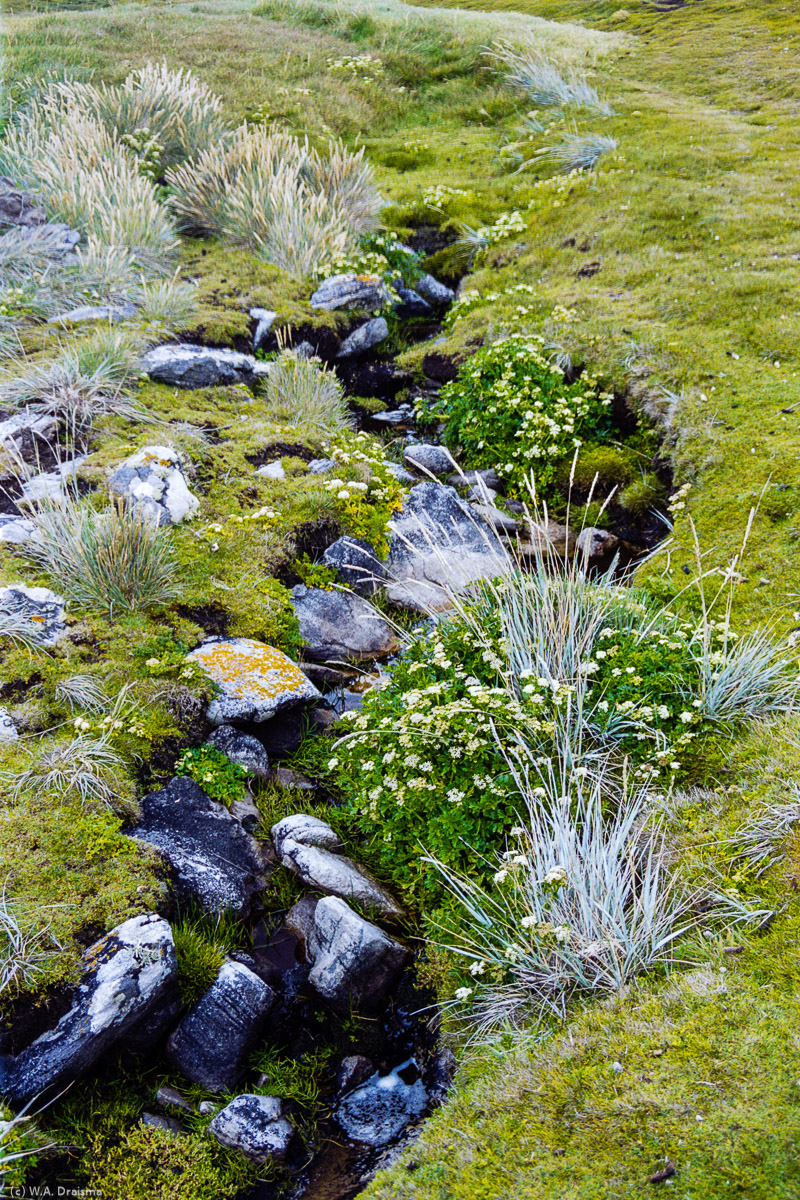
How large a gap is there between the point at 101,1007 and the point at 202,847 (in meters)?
0.94

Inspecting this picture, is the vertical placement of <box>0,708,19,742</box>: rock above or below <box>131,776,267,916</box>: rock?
above

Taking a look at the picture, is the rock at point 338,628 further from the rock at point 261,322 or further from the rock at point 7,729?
the rock at point 261,322

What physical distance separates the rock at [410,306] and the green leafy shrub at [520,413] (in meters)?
2.72

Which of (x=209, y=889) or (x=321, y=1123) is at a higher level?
(x=209, y=889)

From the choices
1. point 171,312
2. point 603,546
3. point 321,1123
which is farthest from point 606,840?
point 171,312

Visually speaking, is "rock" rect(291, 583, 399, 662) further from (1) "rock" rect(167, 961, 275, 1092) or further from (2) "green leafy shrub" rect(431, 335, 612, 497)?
(1) "rock" rect(167, 961, 275, 1092)

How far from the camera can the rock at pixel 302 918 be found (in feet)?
12.1

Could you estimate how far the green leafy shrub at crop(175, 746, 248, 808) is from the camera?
4094mm

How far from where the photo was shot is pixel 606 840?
353 centimetres

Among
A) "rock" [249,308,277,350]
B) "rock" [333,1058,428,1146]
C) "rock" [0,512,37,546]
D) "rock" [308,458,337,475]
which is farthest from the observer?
"rock" [249,308,277,350]

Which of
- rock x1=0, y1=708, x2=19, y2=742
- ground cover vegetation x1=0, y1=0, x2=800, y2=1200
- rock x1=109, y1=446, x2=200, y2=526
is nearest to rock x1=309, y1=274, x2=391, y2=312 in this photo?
ground cover vegetation x1=0, y1=0, x2=800, y2=1200

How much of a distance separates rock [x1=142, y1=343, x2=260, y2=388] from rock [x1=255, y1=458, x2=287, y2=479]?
69.7 inches

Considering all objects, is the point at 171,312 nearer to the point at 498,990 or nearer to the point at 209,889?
the point at 209,889

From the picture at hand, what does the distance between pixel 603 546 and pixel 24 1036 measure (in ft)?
16.8
